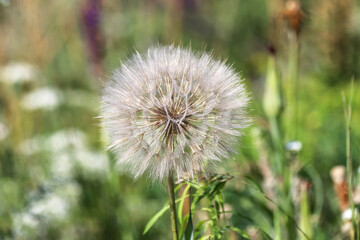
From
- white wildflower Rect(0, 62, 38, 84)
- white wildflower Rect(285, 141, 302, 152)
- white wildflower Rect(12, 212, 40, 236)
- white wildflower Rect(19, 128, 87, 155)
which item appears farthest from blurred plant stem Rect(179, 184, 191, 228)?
white wildflower Rect(0, 62, 38, 84)

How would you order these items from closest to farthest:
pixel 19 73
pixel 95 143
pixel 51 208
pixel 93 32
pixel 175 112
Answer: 1. pixel 175 112
2. pixel 51 208
3. pixel 93 32
4. pixel 19 73
5. pixel 95 143

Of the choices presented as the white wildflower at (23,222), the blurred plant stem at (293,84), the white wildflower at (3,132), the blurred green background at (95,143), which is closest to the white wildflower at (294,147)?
the blurred green background at (95,143)

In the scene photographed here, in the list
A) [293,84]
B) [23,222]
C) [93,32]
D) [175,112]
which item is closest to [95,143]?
[93,32]

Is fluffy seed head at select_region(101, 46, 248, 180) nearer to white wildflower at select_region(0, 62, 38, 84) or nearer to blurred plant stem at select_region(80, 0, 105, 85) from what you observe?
blurred plant stem at select_region(80, 0, 105, 85)

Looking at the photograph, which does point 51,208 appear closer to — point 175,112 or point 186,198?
point 186,198

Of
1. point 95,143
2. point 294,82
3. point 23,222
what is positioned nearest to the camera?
point 294,82

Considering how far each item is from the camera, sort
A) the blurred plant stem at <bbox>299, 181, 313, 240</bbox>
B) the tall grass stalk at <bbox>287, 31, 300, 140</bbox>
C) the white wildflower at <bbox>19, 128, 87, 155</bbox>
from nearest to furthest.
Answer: the blurred plant stem at <bbox>299, 181, 313, 240</bbox> < the tall grass stalk at <bbox>287, 31, 300, 140</bbox> < the white wildflower at <bbox>19, 128, 87, 155</bbox>

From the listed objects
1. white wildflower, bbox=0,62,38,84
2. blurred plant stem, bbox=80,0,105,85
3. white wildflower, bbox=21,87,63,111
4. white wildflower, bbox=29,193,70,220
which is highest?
white wildflower, bbox=0,62,38,84

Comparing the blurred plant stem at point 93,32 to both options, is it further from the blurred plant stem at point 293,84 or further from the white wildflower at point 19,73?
the white wildflower at point 19,73

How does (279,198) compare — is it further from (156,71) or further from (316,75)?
(316,75)

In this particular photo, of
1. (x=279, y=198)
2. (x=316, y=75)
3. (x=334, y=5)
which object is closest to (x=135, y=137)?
(x=279, y=198)
